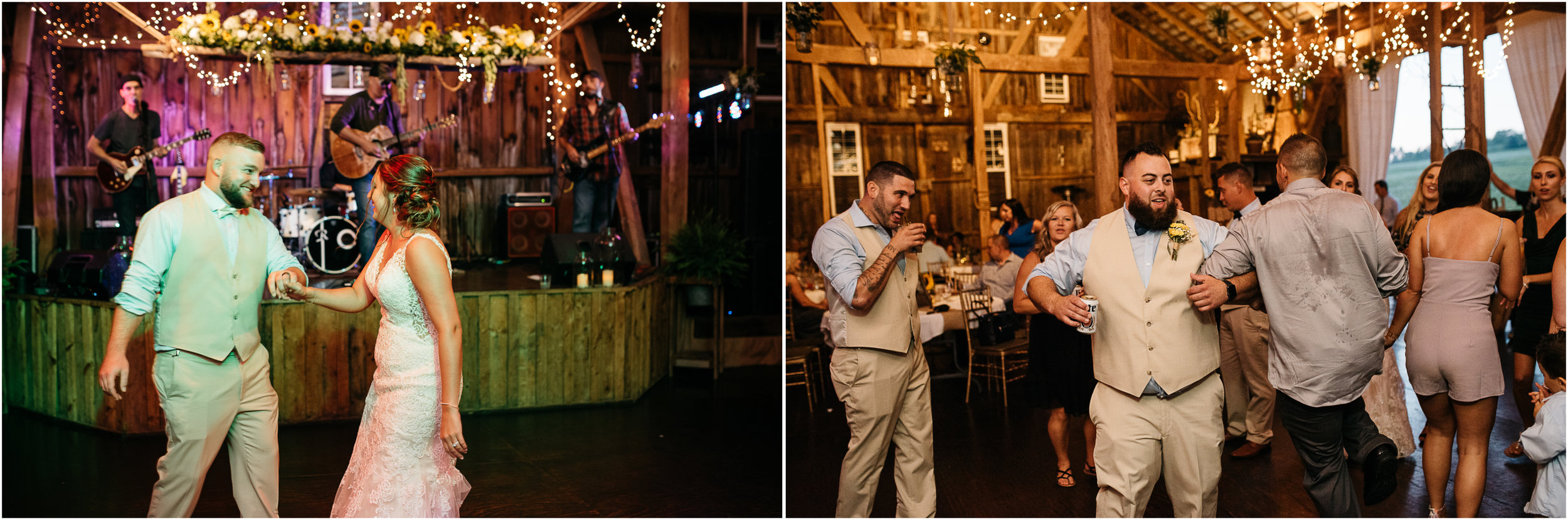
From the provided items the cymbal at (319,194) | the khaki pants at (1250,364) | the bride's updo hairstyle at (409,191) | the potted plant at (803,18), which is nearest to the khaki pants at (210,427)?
the bride's updo hairstyle at (409,191)

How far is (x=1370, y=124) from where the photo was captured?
11086 mm

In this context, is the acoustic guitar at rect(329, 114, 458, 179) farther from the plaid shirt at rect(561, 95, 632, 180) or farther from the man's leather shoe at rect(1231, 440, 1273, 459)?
the man's leather shoe at rect(1231, 440, 1273, 459)

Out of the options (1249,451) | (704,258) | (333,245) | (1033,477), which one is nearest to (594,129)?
(704,258)

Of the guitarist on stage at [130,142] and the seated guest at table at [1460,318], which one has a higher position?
the guitarist on stage at [130,142]

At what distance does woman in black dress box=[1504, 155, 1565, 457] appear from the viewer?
384cm

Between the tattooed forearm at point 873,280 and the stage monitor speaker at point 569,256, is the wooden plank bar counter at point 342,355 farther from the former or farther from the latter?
the tattooed forearm at point 873,280

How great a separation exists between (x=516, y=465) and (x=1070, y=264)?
288 cm

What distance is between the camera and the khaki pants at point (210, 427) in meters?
2.79

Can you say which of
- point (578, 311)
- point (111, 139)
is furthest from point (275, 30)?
point (578, 311)

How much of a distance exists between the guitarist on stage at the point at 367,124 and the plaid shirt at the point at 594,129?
46.0 inches

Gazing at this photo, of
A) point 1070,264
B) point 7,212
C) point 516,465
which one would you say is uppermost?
point 7,212

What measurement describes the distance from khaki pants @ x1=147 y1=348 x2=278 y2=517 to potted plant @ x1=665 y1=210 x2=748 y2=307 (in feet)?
12.5

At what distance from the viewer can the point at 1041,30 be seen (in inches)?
464

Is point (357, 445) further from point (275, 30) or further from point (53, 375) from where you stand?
point (275, 30)
